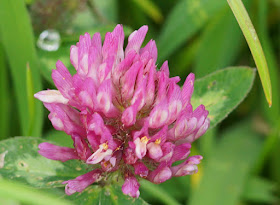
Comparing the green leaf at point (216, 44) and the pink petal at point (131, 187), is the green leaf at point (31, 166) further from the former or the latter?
the green leaf at point (216, 44)

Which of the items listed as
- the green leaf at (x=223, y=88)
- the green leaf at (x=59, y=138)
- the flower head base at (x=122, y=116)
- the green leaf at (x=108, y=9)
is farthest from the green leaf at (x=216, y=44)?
the flower head base at (x=122, y=116)

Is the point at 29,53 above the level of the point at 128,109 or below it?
above

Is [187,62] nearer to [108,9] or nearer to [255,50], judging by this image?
[108,9]

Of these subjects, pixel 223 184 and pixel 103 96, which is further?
pixel 223 184

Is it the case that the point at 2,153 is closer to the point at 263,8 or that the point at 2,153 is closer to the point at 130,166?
the point at 130,166

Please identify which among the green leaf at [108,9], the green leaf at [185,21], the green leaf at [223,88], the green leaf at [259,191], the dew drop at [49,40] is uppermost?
the dew drop at [49,40]

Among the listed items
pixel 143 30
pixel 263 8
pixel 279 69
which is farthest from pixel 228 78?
pixel 279 69

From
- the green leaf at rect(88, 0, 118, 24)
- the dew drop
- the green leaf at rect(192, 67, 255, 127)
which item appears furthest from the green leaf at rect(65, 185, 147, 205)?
the green leaf at rect(88, 0, 118, 24)
